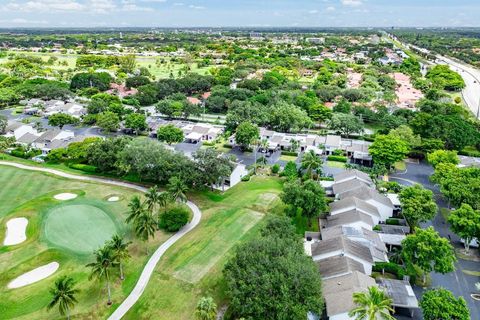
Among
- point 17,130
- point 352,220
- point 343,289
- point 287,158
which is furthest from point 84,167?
point 343,289

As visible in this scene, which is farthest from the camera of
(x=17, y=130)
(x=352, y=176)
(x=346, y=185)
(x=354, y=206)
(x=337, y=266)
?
(x=17, y=130)

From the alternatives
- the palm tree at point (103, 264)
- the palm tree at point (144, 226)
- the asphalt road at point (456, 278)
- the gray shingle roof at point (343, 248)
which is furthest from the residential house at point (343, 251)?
the palm tree at point (103, 264)

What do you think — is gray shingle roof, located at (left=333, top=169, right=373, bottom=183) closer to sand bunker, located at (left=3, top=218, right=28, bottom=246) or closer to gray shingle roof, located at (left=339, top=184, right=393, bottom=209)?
gray shingle roof, located at (left=339, top=184, right=393, bottom=209)

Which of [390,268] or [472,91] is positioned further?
[472,91]

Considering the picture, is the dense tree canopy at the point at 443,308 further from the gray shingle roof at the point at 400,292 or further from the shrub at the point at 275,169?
the shrub at the point at 275,169

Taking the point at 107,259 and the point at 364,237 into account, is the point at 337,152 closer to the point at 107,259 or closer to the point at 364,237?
the point at 364,237

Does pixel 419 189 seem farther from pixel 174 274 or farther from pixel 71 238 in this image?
pixel 71 238
